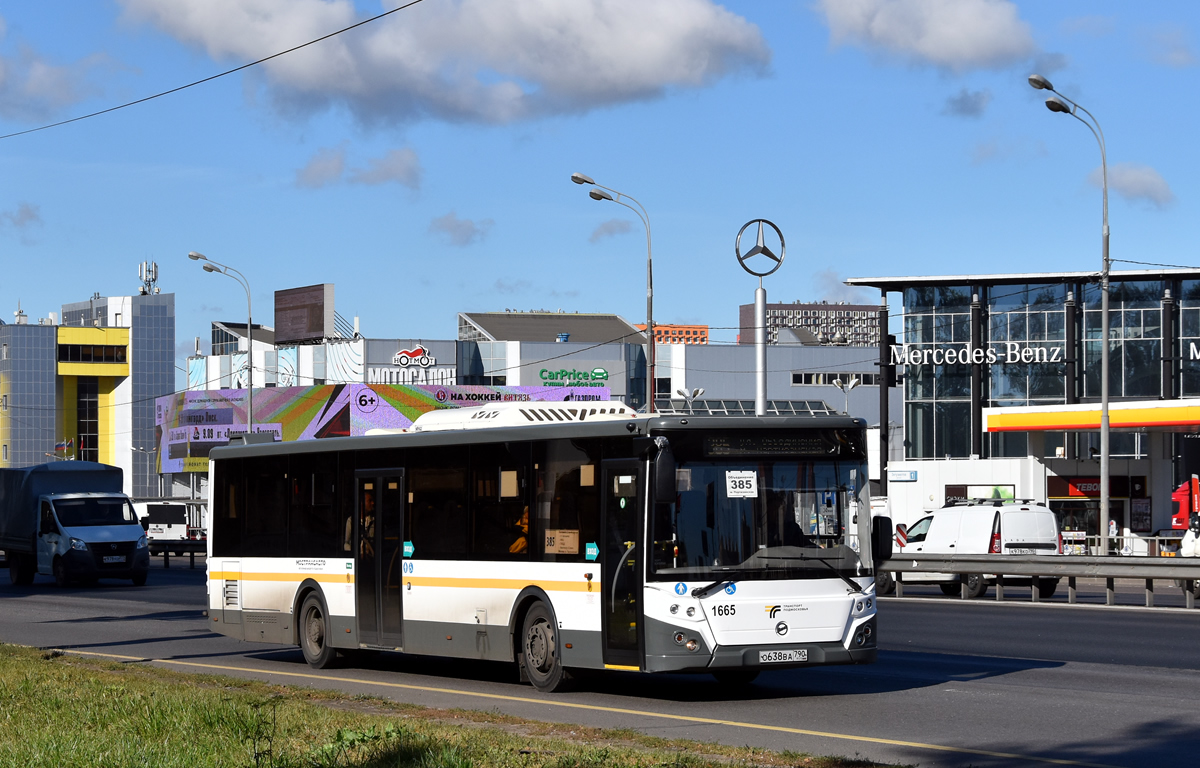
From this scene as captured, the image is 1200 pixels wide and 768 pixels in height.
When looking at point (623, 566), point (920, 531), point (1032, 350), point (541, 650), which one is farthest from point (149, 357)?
point (623, 566)

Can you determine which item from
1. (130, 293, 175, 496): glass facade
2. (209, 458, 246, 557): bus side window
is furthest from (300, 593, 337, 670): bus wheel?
(130, 293, 175, 496): glass facade

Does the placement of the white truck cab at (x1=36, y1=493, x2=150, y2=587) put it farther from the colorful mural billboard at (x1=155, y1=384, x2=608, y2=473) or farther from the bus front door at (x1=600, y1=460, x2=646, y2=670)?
the colorful mural billboard at (x1=155, y1=384, x2=608, y2=473)

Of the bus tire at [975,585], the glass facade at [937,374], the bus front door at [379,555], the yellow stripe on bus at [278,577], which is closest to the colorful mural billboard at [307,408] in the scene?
the glass facade at [937,374]

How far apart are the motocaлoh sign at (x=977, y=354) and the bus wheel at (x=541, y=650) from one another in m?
56.3

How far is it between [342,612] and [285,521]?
5.17 feet

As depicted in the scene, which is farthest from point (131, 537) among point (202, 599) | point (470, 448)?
point (470, 448)

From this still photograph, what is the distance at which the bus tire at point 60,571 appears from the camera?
36.6m

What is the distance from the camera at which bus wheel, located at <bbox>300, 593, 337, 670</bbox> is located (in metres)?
17.0

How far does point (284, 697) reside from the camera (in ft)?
41.6

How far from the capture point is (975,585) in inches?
1194

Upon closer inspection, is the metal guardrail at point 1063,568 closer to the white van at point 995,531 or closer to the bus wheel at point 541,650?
the white van at point 995,531

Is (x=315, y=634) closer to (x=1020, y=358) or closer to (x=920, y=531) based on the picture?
(x=920, y=531)

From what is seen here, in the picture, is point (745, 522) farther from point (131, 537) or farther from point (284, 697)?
point (131, 537)

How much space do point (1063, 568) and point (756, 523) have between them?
50.4 ft
